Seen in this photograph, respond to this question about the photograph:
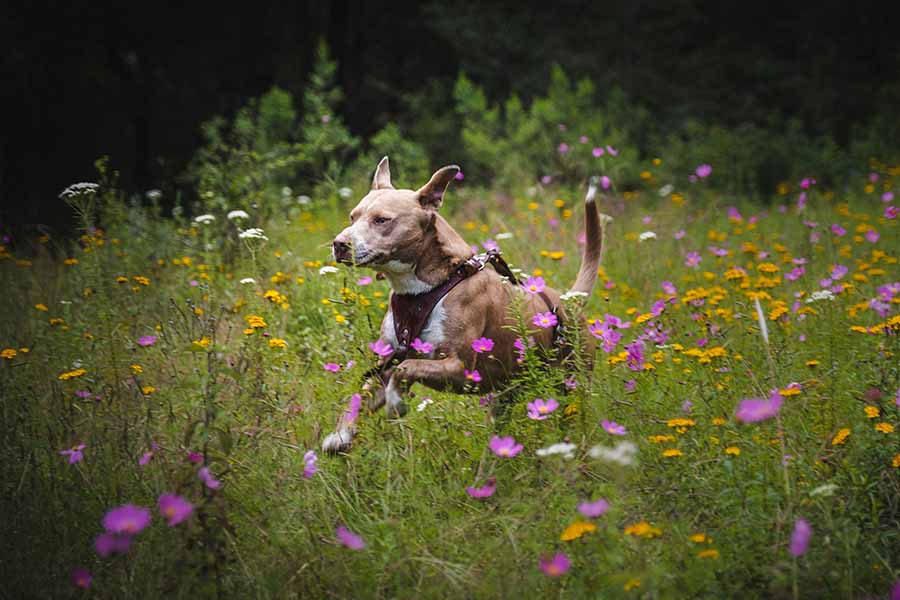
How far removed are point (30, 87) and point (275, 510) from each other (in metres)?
16.1

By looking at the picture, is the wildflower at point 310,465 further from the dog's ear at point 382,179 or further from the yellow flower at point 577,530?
the dog's ear at point 382,179

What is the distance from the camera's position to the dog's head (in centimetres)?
340

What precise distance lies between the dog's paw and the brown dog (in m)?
0.01

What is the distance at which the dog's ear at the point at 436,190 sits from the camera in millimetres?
3637

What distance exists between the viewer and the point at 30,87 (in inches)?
629

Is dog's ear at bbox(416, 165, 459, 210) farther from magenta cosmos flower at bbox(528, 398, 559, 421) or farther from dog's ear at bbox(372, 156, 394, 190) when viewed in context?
magenta cosmos flower at bbox(528, 398, 559, 421)

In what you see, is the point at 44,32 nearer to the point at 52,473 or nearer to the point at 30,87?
the point at 30,87

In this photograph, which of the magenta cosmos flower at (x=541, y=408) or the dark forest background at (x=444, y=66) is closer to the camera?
the magenta cosmos flower at (x=541, y=408)

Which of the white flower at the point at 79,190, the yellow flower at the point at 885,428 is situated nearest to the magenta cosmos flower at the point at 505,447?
the yellow flower at the point at 885,428

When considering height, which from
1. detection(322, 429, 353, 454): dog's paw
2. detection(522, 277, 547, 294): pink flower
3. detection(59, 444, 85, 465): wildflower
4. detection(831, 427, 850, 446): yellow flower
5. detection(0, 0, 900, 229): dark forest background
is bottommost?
detection(0, 0, 900, 229): dark forest background

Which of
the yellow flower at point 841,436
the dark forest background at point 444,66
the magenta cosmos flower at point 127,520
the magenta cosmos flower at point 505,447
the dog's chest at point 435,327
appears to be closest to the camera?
the magenta cosmos flower at point 127,520

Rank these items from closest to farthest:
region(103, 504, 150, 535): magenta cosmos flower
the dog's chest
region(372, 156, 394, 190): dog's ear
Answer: region(103, 504, 150, 535): magenta cosmos flower, the dog's chest, region(372, 156, 394, 190): dog's ear

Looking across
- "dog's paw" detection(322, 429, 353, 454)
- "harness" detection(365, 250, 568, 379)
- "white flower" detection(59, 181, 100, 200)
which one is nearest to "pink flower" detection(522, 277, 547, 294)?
"harness" detection(365, 250, 568, 379)

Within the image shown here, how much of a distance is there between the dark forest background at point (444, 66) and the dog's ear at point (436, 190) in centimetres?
1165
